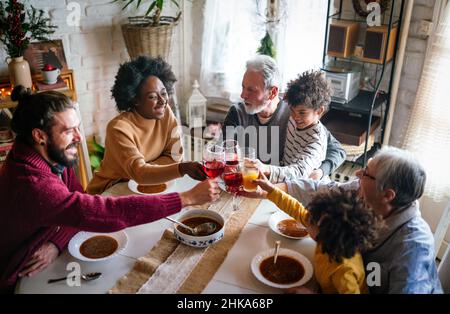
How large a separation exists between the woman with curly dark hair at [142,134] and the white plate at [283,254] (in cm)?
54

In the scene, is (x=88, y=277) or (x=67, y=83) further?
(x=67, y=83)

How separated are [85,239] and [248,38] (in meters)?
2.45

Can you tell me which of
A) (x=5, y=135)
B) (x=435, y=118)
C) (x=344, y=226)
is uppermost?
(x=344, y=226)

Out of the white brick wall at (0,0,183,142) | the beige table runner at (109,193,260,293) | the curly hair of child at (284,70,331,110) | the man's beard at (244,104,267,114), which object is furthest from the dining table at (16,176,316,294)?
the white brick wall at (0,0,183,142)

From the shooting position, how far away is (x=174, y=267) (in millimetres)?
1354

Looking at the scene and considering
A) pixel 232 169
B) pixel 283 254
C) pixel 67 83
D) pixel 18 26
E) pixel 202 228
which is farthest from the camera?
pixel 67 83

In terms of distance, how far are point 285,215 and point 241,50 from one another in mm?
2208

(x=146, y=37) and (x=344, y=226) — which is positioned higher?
(x=146, y=37)

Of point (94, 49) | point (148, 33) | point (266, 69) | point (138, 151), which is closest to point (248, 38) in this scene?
point (148, 33)

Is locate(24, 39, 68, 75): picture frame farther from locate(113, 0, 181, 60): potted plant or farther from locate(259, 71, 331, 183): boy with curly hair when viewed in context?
locate(259, 71, 331, 183): boy with curly hair

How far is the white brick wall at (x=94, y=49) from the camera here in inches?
118

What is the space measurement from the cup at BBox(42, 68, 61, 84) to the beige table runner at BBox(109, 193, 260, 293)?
5.34 ft

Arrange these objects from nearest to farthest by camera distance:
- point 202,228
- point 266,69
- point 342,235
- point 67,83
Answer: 1. point 342,235
2. point 202,228
3. point 266,69
4. point 67,83

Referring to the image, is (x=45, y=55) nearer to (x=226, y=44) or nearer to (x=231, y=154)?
(x=226, y=44)
